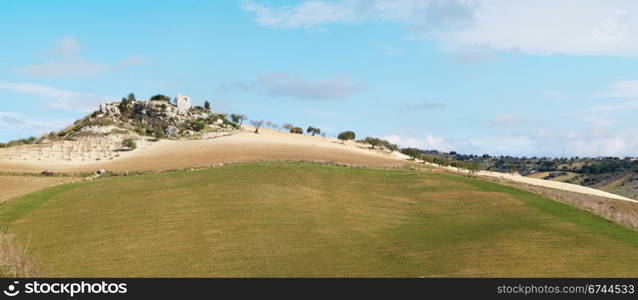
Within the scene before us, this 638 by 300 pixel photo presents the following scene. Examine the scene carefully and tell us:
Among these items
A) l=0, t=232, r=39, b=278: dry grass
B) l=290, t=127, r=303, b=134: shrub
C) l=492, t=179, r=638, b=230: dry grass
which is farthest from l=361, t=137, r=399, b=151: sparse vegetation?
l=0, t=232, r=39, b=278: dry grass

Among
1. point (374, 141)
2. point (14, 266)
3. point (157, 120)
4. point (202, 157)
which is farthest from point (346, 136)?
point (14, 266)

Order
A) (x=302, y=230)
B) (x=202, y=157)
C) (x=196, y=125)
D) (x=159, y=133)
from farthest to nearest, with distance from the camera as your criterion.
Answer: (x=196, y=125)
(x=159, y=133)
(x=202, y=157)
(x=302, y=230)

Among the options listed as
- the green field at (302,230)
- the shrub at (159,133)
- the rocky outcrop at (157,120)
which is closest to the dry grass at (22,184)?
the green field at (302,230)

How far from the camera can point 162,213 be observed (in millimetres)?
49969

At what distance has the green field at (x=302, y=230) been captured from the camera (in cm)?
3669

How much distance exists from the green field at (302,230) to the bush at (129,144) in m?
46.5

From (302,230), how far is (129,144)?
7823 centimetres

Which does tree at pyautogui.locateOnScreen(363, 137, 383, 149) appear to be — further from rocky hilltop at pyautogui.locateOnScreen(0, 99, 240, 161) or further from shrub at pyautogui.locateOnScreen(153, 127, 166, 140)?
shrub at pyautogui.locateOnScreen(153, 127, 166, 140)

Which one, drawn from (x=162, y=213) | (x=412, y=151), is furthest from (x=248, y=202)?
(x=412, y=151)

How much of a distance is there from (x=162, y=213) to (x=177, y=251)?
35.9 feet

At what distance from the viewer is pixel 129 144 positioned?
115 meters

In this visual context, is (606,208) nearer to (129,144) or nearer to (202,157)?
(202,157)

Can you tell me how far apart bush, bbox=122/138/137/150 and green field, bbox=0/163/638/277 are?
152 feet

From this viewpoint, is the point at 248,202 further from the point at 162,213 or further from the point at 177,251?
the point at 177,251
